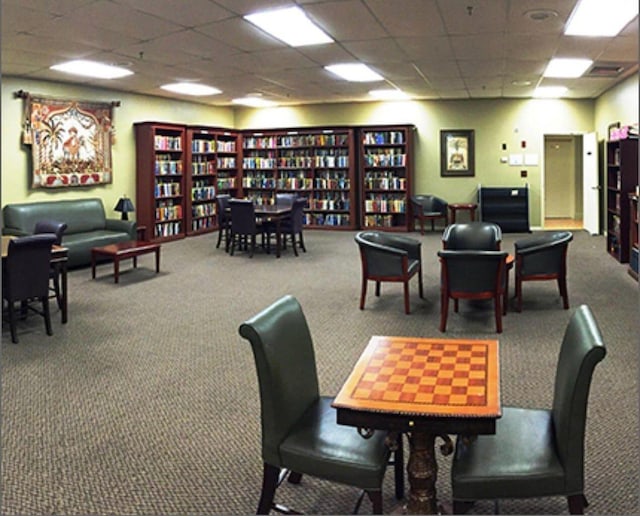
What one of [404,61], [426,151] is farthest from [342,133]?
[404,61]

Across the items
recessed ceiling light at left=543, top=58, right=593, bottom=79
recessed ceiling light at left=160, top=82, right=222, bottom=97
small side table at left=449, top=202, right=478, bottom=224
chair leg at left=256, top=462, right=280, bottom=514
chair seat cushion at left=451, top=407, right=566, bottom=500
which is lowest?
chair leg at left=256, top=462, right=280, bottom=514

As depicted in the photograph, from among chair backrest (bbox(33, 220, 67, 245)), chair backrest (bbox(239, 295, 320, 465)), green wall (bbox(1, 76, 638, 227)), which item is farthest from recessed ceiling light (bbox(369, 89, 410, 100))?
chair backrest (bbox(239, 295, 320, 465))

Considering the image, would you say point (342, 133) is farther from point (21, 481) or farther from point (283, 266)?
point (21, 481)

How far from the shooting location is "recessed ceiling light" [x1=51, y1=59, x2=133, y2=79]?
7387 millimetres

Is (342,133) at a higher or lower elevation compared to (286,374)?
higher

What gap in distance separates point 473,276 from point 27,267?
354 cm

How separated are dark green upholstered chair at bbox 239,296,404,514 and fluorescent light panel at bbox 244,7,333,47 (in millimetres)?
3602

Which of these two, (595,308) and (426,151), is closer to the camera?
(595,308)

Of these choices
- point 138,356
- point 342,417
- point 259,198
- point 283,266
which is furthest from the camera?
point 259,198

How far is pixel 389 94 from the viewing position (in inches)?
438

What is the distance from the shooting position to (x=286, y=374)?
2256mm

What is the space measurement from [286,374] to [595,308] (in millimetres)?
4340

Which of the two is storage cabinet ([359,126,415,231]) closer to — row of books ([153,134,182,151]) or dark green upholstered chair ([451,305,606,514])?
row of books ([153,134,182,151])

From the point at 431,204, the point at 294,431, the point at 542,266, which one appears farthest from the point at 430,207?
the point at 294,431
